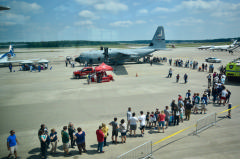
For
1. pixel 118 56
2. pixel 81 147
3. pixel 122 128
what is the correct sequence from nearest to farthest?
pixel 81 147 < pixel 122 128 < pixel 118 56

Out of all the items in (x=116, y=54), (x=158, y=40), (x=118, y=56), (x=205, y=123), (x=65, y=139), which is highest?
(x=158, y=40)

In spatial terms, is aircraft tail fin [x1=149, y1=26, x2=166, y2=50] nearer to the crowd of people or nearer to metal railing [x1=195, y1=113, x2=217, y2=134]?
the crowd of people

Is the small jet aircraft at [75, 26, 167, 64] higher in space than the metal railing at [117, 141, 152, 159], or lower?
higher

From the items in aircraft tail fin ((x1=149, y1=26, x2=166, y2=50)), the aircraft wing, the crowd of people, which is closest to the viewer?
the crowd of people

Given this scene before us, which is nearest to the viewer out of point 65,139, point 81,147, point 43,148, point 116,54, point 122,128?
point 43,148

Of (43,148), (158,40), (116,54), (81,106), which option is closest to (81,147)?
(43,148)

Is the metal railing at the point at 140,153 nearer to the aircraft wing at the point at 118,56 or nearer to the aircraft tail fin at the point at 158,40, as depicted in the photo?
the aircraft wing at the point at 118,56

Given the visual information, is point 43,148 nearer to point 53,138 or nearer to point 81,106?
point 53,138

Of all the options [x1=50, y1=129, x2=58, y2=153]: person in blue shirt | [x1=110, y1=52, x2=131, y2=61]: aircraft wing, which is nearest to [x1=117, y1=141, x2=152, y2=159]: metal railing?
[x1=50, y1=129, x2=58, y2=153]: person in blue shirt

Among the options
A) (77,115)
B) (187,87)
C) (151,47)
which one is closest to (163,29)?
(151,47)

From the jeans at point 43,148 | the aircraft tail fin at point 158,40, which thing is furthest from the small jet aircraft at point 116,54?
the jeans at point 43,148

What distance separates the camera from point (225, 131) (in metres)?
9.43

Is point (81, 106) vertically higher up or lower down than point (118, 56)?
lower down

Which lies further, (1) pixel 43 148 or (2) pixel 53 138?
(2) pixel 53 138
